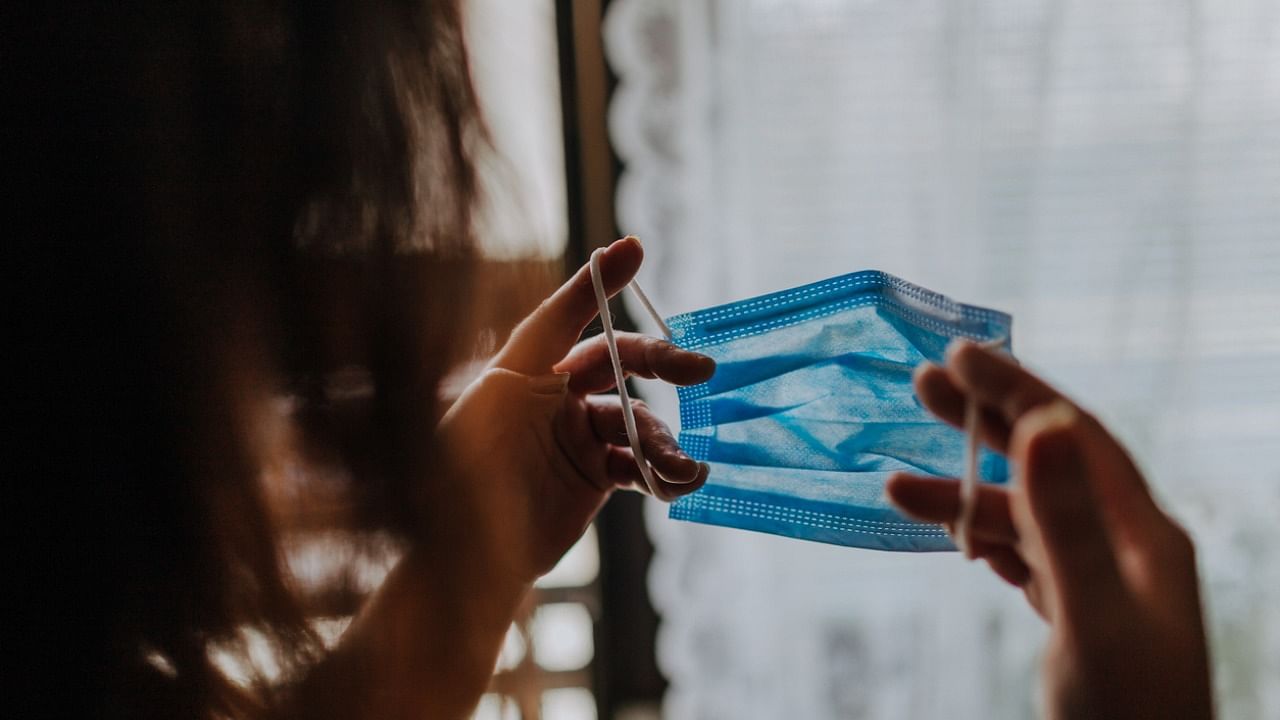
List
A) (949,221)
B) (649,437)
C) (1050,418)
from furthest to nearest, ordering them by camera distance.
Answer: (949,221) < (649,437) < (1050,418)

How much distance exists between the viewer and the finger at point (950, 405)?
37 cm

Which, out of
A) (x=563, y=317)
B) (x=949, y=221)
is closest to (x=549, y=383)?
(x=563, y=317)

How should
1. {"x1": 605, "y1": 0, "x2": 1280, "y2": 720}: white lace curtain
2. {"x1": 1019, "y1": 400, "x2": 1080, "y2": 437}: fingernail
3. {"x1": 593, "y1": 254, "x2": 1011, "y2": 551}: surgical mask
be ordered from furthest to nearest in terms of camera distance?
{"x1": 605, "y1": 0, "x2": 1280, "y2": 720}: white lace curtain < {"x1": 593, "y1": 254, "x2": 1011, "y2": 551}: surgical mask < {"x1": 1019, "y1": 400, "x2": 1080, "y2": 437}: fingernail

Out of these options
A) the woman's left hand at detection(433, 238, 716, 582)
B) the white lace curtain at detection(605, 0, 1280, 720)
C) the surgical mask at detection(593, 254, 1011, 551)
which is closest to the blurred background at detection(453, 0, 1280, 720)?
the white lace curtain at detection(605, 0, 1280, 720)

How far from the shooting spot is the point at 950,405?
375 mm

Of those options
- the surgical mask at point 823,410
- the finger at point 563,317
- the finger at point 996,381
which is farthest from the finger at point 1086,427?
the finger at point 563,317

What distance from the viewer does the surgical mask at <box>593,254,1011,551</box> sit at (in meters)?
0.54

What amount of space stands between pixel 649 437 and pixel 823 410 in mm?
142

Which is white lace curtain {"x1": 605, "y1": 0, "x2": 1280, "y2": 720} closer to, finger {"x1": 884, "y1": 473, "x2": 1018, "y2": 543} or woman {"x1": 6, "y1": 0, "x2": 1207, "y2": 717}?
woman {"x1": 6, "y1": 0, "x2": 1207, "y2": 717}

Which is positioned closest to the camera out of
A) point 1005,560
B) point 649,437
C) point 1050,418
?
point 1050,418

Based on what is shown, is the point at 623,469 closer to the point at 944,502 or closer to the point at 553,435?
the point at 553,435

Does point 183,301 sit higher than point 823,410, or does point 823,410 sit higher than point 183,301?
point 183,301

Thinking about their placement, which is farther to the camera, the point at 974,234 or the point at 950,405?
the point at 974,234

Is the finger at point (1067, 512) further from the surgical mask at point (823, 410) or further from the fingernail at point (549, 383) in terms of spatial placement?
the fingernail at point (549, 383)
